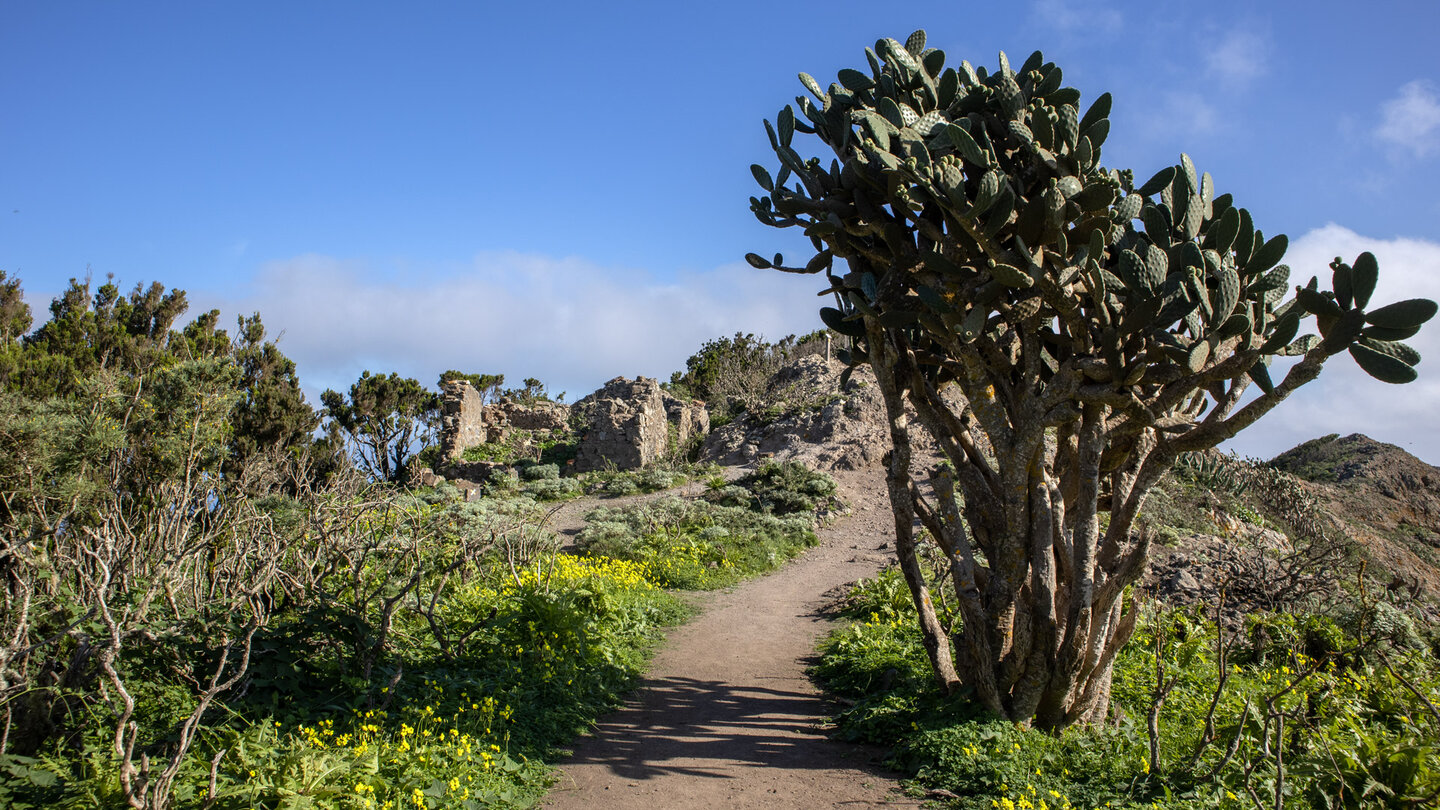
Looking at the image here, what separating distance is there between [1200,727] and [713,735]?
3001mm

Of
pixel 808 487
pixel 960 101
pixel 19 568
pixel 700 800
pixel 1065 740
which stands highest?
pixel 960 101

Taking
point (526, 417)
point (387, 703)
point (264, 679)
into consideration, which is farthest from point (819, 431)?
point (264, 679)

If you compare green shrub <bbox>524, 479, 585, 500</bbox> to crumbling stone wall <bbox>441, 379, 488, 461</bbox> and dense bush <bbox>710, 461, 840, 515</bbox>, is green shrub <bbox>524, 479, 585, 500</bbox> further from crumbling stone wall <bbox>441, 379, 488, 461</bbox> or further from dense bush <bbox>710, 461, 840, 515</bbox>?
crumbling stone wall <bbox>441, 379, 488, 461</bbox>

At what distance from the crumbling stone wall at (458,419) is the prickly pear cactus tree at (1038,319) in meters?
19.9

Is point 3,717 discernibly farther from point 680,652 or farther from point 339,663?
point 680,652

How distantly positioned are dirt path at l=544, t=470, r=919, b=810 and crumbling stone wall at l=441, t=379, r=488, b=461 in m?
16.6

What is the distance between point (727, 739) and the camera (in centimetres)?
506

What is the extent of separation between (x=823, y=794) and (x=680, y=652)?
3069 millimetres

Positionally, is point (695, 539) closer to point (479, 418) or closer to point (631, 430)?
point (631, 430)

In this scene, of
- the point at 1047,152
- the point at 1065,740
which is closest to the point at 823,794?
the point at 1065,740

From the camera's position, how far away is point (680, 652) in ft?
23.4

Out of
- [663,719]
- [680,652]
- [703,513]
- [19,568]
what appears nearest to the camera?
[19,568]

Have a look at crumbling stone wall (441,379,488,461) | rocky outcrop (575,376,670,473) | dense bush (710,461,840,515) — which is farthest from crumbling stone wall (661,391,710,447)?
crumbling stone wall (441,379,488,461)

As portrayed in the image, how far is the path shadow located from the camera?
15.2ft
